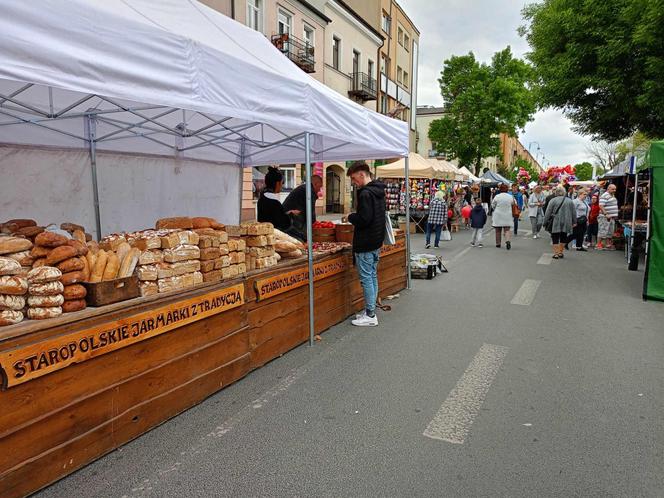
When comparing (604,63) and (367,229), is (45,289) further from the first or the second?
(604,63)

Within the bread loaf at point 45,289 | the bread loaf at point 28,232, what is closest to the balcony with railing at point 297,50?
the bread loaf at point 28,232

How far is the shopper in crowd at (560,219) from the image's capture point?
11.7 meters

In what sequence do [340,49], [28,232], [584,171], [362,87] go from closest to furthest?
Answer: [28,232] → [340,49] → [362,87] → [584,171]

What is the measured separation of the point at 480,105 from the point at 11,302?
40242 mm

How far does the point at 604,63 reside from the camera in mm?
13078

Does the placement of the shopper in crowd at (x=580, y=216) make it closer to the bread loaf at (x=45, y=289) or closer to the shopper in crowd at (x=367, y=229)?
the shopper in crowd at (x=367, y=229)

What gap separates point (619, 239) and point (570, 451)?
43.4ft

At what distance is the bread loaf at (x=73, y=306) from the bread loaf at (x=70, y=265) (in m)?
0.25

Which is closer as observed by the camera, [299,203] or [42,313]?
[42,313]

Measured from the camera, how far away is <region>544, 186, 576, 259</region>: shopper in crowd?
11656 millimetres

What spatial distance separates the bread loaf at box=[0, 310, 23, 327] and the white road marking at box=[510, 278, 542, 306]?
6.48m

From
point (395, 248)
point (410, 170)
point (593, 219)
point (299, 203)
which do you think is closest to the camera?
point (299, 203)

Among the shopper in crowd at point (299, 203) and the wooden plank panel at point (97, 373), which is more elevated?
the shopper in crowd at point (299, 203)

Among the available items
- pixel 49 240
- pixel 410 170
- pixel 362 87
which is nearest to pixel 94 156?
pixel 49 240
